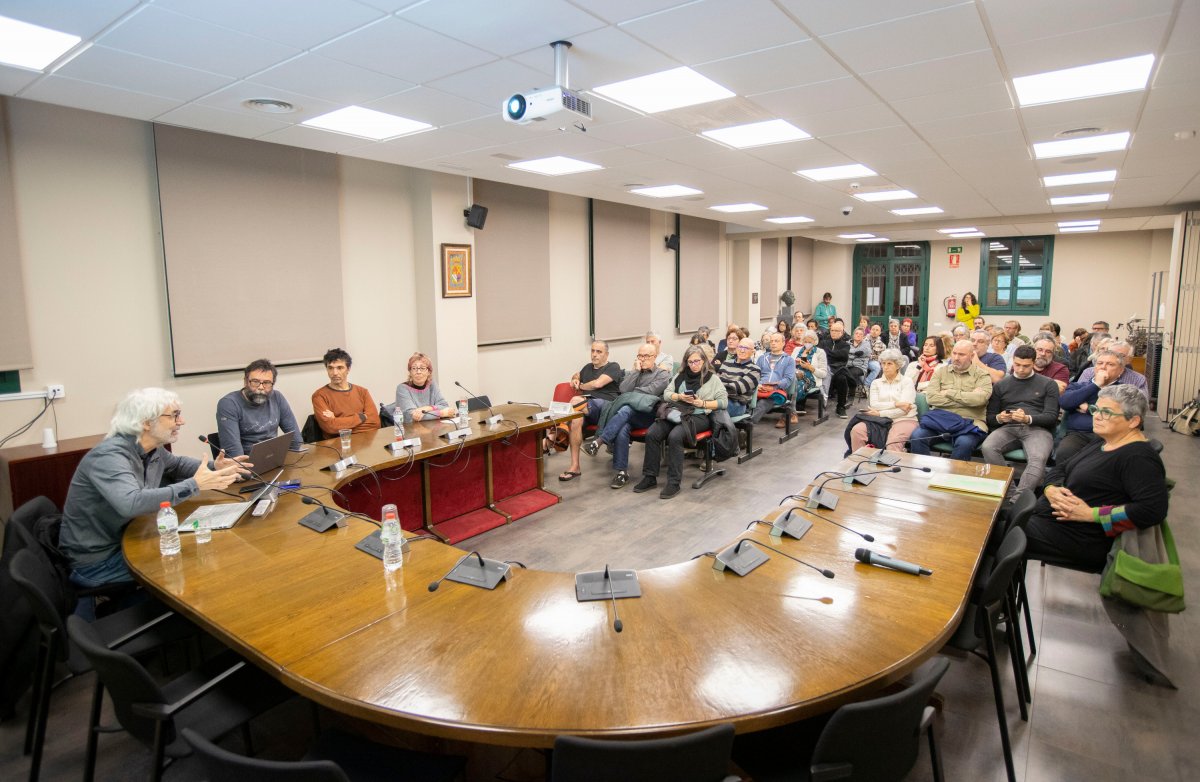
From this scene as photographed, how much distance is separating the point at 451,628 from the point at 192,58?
2938 millimetres

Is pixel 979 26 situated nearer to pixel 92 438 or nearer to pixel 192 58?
pixel 192 58

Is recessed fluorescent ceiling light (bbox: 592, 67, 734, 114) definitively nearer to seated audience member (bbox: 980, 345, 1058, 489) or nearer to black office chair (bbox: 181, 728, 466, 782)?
seated audience member (bbox: 980, 345, 1058, 489)

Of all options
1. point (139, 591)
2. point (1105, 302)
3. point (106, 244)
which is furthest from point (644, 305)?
point (1105, 302)

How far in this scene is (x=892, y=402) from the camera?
5465 mm

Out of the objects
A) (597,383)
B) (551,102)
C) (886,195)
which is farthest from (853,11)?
(886,195)

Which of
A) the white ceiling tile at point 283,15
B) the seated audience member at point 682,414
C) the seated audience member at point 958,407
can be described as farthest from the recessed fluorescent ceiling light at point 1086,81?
the white ceiling tile at point 283,15

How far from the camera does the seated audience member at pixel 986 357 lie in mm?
5441

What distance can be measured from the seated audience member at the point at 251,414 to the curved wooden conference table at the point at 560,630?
1.44m

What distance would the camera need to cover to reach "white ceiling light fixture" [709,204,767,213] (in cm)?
814

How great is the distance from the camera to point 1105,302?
12.2 meters

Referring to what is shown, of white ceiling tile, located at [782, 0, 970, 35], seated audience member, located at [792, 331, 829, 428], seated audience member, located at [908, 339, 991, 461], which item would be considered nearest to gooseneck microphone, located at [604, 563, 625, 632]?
white ceiling tile, located at [782, 0, 970, 35]

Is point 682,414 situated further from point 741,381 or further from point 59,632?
point 59,632

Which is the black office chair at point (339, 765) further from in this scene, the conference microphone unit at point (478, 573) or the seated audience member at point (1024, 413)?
the seated audience member at point (1024, 413)

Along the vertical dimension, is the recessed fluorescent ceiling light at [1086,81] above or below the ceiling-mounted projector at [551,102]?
above
